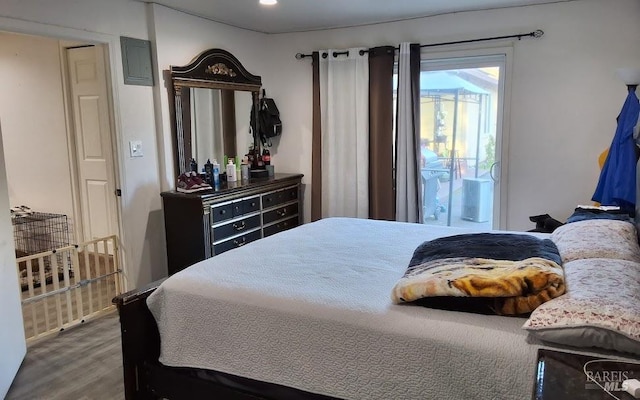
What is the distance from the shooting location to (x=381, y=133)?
4.54 metres

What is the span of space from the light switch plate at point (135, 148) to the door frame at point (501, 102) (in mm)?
2494

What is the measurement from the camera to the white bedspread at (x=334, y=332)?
1.54 metres

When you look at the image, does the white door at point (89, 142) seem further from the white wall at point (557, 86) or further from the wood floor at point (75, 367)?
the white wall at point (557, 86)

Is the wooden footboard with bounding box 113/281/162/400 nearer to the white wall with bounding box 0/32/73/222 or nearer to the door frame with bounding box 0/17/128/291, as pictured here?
the door frame with bounding box 0/17/128/291

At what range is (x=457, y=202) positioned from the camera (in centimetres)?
454

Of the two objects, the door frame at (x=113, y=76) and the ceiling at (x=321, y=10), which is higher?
the ceiling at (x=321, y=10)

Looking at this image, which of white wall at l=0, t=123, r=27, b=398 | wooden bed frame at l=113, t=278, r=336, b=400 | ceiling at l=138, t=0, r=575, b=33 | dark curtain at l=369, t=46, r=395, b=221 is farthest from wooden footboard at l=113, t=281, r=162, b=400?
dark curtain at l=369, t=46, r=395, b=221

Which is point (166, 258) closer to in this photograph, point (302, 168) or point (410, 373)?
point (302, 168)

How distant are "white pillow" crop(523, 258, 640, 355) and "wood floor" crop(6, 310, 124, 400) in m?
2.13

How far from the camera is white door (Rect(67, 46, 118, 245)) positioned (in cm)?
423

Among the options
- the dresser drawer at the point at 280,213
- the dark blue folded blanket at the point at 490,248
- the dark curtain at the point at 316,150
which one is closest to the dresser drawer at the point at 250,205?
the dresser drawer at the point at 280,213

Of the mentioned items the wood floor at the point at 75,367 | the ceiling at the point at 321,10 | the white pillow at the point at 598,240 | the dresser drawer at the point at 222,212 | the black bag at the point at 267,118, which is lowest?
the wood floor at the point at 75,367

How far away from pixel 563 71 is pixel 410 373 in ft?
10.4

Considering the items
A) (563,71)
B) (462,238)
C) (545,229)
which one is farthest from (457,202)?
(462,238)
